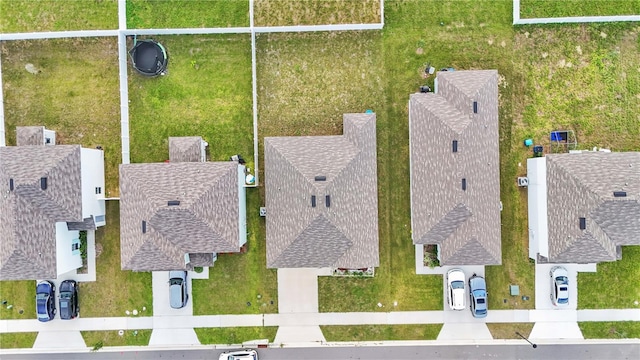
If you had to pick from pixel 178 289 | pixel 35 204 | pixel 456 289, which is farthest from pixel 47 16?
pixel 456 289

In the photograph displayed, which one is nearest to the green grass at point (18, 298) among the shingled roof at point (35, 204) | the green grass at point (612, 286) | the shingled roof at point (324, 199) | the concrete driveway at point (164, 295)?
the shingled roof at point (35, 204)

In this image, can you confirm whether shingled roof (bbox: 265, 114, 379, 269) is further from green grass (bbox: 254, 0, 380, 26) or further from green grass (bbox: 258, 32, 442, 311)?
green grass (bbox: 254, 0, 380, 26)

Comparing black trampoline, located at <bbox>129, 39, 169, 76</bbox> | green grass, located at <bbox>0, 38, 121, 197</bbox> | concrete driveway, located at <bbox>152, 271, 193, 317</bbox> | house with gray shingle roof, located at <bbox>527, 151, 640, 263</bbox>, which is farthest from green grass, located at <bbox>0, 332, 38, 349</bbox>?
house with gray shingle roof, located at <bbox>527, 151, 640, 263</bbox>

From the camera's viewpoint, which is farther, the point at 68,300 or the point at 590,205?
the point at 68,300

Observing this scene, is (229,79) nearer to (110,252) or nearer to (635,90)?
(110,252)

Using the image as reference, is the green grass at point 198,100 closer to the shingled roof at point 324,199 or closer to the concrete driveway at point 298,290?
the shingled roof at point 324,199

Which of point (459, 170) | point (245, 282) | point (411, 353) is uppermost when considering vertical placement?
point (459, 170)

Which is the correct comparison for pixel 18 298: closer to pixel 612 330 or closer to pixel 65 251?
pixel 65 251
